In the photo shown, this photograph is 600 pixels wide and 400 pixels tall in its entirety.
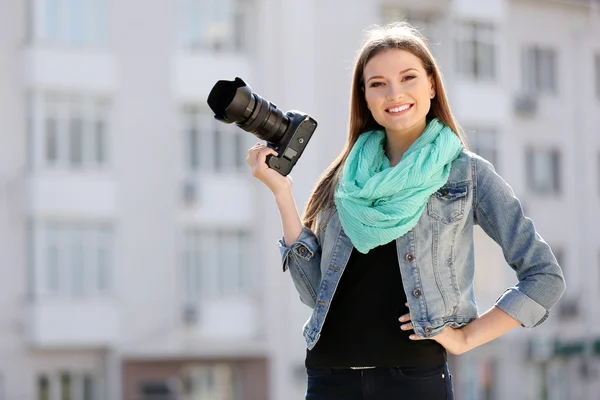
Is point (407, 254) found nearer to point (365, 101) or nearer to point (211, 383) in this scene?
point (365, 101)

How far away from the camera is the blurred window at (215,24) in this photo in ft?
73.6

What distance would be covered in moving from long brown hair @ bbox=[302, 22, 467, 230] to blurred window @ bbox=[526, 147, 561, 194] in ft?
79.8

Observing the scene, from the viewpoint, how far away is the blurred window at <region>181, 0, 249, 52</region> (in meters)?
22.4

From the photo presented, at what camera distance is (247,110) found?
3.26m

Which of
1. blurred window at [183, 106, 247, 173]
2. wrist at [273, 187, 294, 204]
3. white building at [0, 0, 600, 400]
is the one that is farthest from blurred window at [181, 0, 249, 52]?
wrist at [273, 187, 294, 204]

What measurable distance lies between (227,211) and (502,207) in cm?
1928

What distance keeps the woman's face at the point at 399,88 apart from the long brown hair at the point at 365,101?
0.02 meters

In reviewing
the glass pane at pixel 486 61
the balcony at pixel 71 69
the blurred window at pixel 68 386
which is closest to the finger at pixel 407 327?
the balcony at pixel 71 69

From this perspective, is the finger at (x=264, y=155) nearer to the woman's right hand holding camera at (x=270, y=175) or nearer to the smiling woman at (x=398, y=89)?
the woman's right hand holding camera at (x=270, y=175)

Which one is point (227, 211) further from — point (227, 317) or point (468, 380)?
point (468, 380)

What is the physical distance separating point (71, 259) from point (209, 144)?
139 inches

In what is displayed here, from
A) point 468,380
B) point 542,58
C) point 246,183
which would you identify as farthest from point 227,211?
point 542,58

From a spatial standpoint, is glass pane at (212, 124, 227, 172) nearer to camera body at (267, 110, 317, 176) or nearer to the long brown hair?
the long brown hair

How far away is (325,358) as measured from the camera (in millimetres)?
3152
